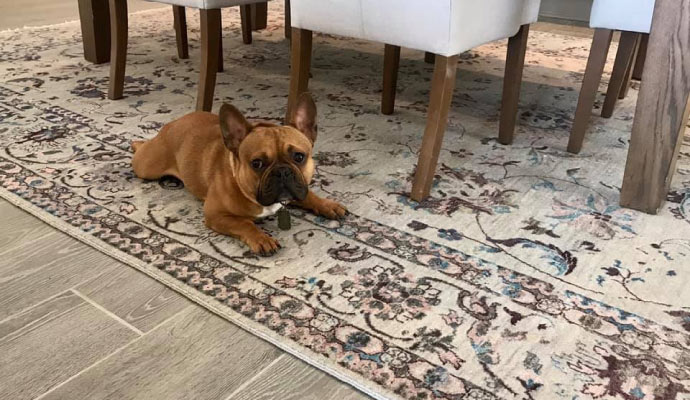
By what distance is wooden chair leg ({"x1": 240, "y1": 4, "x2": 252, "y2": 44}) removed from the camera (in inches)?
120

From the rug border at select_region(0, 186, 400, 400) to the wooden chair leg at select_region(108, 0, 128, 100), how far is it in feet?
2.87

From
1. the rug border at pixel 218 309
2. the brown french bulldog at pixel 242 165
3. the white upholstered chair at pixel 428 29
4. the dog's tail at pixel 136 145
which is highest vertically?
the white upholstered chair at pixel 428 29

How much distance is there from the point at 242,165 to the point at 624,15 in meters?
1.13

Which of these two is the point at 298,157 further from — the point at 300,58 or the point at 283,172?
the point at 300,58

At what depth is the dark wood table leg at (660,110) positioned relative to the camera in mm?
1365

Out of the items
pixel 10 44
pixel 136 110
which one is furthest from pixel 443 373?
pixel 10 44

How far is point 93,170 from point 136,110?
554 mm

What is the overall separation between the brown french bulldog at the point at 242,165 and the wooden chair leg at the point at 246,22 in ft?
5.36

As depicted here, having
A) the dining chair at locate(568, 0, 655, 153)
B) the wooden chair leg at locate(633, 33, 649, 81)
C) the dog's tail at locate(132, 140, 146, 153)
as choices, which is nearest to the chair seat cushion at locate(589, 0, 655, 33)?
the dining chair at locate(568, 0, 655, 153)

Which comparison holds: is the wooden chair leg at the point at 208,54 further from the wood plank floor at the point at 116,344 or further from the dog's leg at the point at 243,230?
the wood plank floor at the point at 116,344

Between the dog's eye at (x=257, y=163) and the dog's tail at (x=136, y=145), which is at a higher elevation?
the dog's eye at (x=257, y=163)

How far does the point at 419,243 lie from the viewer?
4.46 feet

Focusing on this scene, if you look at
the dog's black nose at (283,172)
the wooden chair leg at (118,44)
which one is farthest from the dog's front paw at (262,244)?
the wooden chair leg at (118,44)

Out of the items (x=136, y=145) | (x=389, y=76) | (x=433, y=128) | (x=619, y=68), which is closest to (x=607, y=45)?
(x=619, y=68)
